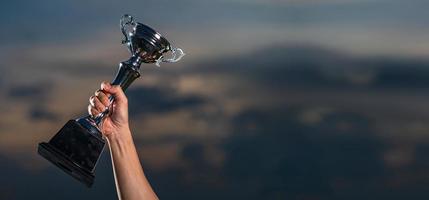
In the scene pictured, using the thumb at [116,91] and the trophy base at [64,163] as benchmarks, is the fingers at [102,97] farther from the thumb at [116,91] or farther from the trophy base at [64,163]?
the trophy base at [64,163]

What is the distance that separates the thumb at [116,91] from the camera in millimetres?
6148

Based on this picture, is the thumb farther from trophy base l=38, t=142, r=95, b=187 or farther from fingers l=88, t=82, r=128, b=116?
trophy base l=38, t=142, r=95, b=187

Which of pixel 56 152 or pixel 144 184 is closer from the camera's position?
pixel 56 152

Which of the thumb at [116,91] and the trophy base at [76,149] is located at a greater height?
the thumb at [116,91]

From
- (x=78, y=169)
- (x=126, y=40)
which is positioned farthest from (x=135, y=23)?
(x=78, y=169)

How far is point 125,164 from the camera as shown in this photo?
20.7ft

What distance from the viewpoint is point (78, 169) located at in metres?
5.95

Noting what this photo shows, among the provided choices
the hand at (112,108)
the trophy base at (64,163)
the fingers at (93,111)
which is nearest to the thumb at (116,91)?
the hand at (112,108)

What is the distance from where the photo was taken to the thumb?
6148 millimetres

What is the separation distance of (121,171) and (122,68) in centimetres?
57

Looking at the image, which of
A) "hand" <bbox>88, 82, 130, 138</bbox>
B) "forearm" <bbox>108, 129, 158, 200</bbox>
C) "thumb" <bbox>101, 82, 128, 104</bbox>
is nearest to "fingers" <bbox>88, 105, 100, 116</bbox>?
"hand" <bbox>88, 82, 130, 138</bbox>

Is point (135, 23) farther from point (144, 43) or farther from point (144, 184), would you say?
point (144, 184)

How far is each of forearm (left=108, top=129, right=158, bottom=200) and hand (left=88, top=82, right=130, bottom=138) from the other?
1.3 inches

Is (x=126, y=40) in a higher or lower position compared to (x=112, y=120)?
higher
